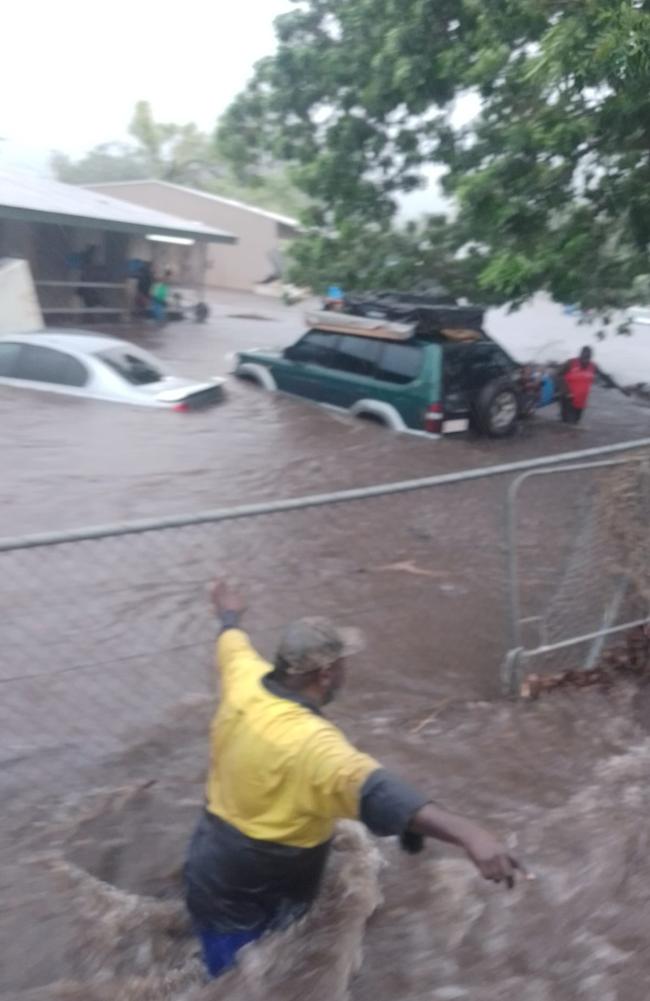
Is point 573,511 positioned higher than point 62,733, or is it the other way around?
point 573,511

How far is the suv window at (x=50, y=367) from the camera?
14.7 metres

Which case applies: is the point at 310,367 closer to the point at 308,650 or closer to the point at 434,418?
the point at 434,418

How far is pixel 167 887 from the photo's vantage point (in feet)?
13.4

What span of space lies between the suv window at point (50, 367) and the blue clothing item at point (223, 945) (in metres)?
11.8

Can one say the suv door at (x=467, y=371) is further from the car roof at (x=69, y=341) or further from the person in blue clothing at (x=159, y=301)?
the person in blue clothing at (x=159, y=301)

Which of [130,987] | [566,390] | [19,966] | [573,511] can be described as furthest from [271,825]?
[566,390]

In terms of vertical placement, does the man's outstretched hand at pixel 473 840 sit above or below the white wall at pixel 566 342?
above

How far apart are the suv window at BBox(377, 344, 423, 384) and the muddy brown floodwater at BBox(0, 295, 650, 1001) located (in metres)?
6.05

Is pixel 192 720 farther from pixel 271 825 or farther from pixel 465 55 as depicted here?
pixel 465 55

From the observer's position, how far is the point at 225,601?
400 centimetres

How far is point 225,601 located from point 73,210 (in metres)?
21.7

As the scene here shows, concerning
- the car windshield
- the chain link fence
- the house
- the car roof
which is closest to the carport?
the car roof

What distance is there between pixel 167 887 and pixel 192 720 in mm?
1190

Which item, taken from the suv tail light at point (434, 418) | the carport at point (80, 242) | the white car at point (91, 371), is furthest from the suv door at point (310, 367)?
the carport at point (80, 242)
